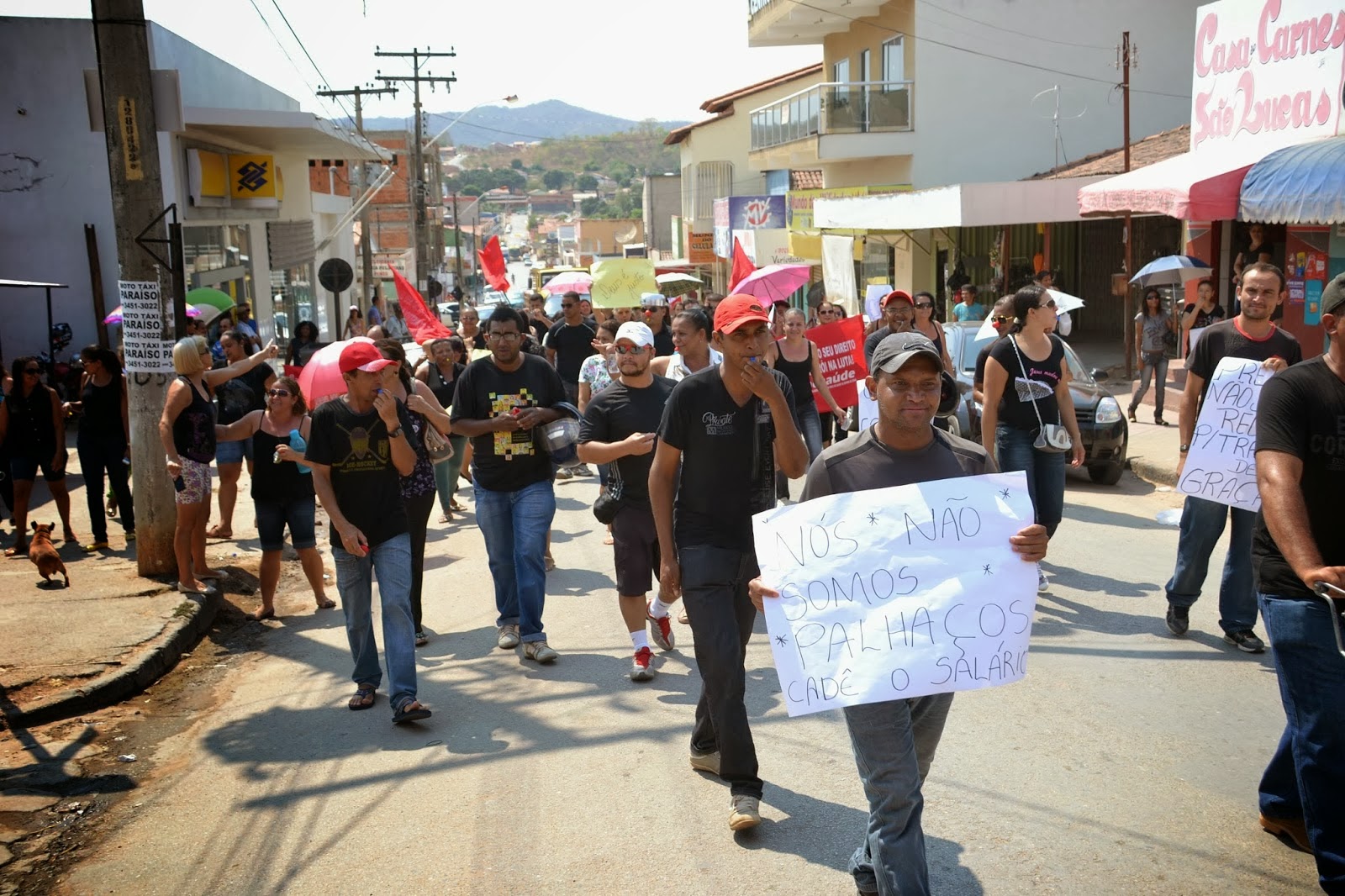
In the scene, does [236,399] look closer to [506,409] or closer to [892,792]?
[506,409]

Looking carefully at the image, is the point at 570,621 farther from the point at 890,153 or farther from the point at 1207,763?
the point at 890,153

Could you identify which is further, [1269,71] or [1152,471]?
[1269,71]

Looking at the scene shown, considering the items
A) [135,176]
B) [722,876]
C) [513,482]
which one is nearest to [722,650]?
[722,876]

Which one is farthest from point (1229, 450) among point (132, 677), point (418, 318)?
point (418, 318)

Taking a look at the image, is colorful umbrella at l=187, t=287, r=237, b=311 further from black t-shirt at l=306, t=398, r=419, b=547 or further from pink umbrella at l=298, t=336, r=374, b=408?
black t-shirt at l=306, t=398, r=419, b=547

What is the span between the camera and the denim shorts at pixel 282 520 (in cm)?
887

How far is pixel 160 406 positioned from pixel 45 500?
5.34 meters

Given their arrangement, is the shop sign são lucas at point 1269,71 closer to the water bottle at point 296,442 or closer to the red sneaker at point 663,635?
the red sneaker at point 663,635

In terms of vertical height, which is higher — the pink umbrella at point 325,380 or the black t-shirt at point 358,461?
the pink umbrella at point 325,380

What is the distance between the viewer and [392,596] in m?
6.45

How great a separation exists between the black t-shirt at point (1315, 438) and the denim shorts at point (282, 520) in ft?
21.3

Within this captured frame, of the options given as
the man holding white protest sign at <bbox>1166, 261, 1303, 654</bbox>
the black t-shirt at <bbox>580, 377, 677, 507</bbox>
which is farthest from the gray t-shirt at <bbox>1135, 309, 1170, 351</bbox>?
the black t-shirt at <bbox>580, 377, 677, 507</bbox>

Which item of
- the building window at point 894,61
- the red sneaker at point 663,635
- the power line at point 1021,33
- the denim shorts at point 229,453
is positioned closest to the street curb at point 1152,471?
the red sneaker at point 663,635

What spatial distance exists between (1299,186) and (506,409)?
9991mm
